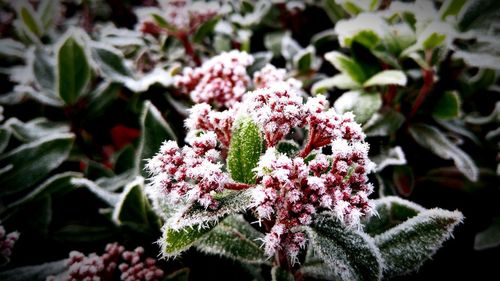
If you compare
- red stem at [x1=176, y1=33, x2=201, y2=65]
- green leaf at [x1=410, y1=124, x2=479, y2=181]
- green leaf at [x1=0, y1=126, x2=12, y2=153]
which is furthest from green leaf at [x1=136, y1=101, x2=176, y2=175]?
green leaf at [x1=410, y1=124, x2=479, y2=181]

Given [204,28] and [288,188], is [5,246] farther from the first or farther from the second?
[204,28]

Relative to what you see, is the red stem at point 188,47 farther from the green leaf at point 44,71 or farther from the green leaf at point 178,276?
the green leaf at point 178,276

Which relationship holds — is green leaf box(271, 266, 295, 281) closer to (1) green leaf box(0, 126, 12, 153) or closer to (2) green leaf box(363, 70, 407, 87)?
(2) green leaf box(363, 70, 407, 87)

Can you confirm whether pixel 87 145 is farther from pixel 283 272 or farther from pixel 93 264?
pixel 283 272

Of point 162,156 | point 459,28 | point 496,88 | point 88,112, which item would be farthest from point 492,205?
point 88,112

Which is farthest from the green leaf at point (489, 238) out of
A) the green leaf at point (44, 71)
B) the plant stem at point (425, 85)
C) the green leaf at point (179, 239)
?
the green leaf at point (44, 71)

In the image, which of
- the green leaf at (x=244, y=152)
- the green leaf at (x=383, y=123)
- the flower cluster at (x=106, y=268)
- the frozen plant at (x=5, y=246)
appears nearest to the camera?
the green leaf at (x=244, y=152)
